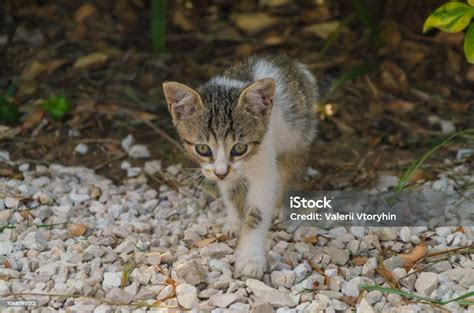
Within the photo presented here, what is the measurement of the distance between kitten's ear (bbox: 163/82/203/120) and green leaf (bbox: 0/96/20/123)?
1591 mm

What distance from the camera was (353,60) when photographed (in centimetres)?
572

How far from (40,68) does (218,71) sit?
1.33 meters

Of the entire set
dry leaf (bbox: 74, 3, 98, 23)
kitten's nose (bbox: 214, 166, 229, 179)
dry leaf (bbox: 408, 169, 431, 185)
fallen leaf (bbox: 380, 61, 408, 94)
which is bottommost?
dry leaf (bbox: 408, 169, 431, 185)

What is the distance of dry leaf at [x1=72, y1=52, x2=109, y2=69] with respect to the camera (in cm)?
567

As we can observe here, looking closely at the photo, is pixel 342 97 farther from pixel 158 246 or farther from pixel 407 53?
pixel 158 246

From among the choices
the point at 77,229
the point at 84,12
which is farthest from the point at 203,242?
the point at 84,12

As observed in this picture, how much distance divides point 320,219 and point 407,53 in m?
2.04

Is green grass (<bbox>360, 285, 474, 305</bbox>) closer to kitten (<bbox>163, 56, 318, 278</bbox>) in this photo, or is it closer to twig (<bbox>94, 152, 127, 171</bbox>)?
kitten (<bbox>163, 56, 318, 278</bbox>)

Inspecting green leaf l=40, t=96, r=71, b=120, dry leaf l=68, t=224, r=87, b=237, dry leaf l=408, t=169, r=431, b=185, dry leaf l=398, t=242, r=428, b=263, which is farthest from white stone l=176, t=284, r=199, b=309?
green leaf l=40, t=96, r=71, b=120

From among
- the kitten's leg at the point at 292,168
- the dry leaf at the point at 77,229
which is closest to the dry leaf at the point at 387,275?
the kitten's leg at the point at 292,168

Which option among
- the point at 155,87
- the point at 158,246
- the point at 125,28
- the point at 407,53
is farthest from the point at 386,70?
the point at 158,246

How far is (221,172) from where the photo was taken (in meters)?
3.70

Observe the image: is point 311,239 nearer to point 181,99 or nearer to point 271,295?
point 271,295

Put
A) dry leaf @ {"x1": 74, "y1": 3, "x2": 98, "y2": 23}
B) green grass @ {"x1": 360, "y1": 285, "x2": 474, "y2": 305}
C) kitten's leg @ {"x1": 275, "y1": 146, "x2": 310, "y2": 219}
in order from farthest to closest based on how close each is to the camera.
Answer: dry leaf @ {"x1": 74, "y1": 3, "x2": 98, "y2": 23}, kitten's leg @ {"x1": 275, "y1": 146, "x2": 310, "y2": 219}, green grass @ {"x1": 360, "y1": 285, "x2": 474, "y2": 305}
